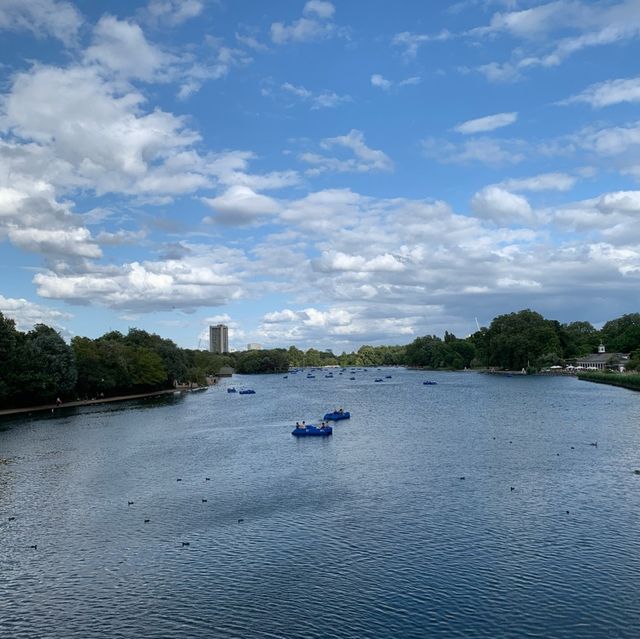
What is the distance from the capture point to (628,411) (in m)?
80.9

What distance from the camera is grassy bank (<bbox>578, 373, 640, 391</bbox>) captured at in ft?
408

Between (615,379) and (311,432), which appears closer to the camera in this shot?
(311,432)

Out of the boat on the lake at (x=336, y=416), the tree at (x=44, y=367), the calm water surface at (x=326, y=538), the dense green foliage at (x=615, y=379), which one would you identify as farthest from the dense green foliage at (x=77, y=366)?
the dense green foliage at (x=615, y=379)

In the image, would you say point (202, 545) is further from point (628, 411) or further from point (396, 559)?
point (628, 411)

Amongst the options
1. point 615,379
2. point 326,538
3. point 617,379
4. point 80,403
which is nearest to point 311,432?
point 326,538

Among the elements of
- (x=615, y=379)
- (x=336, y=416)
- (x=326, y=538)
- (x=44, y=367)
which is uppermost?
(x=44, y=367)

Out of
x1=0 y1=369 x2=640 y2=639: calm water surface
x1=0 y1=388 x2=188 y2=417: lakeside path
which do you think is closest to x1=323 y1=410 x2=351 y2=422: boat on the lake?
x1=0 y1=369 x2=640 y2=639: calm water surface

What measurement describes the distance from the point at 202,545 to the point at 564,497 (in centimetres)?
2037

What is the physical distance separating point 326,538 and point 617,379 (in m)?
127

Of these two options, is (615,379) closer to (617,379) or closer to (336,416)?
(617,379)

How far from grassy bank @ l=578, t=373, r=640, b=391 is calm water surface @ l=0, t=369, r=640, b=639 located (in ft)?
233

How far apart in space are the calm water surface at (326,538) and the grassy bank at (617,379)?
7106 centimetres

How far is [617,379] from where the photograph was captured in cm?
13862

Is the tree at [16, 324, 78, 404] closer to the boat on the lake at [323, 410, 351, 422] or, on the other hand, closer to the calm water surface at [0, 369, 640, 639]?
the calm water surface at [0, 369, 640, 639]
